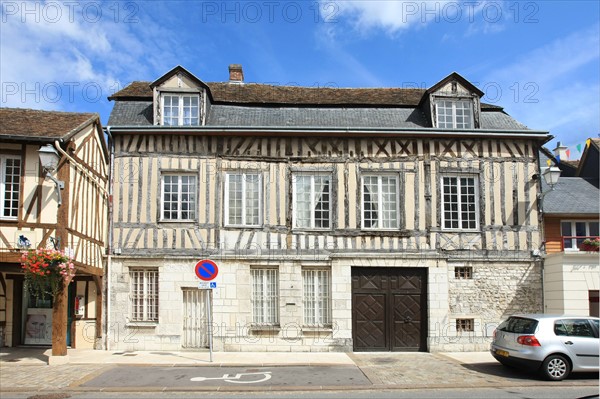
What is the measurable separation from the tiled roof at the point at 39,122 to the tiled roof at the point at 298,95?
1927 mm

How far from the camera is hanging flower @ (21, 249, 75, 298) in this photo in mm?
10867

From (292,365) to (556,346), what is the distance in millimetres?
5031

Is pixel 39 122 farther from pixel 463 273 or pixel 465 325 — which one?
pixel 465 325

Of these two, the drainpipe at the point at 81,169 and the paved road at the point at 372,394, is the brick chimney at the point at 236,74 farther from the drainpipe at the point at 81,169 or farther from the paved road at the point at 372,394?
the paved road at the point at 372,394

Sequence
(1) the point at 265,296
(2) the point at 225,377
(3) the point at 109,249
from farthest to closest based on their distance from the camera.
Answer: (1) the point at 265,296 < (3) the point at 109,249 < (2) the point at 225,377

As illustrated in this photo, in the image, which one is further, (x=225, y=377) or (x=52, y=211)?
(x=52, y=211)

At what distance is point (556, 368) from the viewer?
32.6 ft

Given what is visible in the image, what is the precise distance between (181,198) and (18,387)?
5.93m

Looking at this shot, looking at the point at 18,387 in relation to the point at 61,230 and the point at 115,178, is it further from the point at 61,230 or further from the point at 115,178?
the point at 115,178

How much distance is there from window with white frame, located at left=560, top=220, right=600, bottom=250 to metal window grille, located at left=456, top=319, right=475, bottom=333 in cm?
336

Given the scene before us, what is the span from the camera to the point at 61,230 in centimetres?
1152

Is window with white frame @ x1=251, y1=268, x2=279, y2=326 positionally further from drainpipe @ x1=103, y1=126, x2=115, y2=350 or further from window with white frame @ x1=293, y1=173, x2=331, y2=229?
drainpipe @ x1=103, y1=126, x2=115, y2=350

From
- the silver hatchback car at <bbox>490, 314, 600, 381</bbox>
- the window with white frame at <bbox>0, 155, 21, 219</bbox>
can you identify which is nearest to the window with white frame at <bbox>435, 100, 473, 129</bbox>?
the silver hatchback car at <bbox>490, 314, 600, 381</bbox>

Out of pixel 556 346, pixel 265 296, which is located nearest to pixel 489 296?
pixel 556 346
